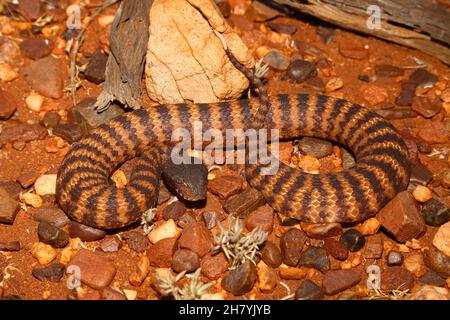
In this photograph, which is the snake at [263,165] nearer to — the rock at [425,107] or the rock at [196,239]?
the rock at [196,239]

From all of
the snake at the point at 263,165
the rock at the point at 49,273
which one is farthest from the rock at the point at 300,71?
the rock at the point at 49,273

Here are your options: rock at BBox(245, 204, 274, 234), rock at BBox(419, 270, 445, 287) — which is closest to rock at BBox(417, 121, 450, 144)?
rock at BBox(419, 270, 445, 287)

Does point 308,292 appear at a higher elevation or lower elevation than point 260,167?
lower

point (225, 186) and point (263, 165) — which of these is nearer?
point (225, 186)

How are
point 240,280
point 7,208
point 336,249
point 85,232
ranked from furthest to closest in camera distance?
point 7,208 → point 85,232 → point 336,249 → point 240,280

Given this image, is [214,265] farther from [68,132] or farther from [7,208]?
[68,132]

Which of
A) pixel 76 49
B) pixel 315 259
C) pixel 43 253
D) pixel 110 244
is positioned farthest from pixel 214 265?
pixel 76 49
